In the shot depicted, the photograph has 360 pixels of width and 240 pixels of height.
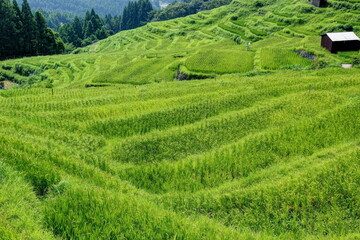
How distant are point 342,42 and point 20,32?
92.9m

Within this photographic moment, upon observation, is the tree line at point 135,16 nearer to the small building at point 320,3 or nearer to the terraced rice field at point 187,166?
the small building at point 320,3

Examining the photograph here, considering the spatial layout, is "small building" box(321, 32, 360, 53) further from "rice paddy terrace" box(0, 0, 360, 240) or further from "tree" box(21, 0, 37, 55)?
"tree" box(21, 0, 37, 55)

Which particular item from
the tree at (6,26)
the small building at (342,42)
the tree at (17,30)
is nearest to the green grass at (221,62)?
the small building at (342,42)

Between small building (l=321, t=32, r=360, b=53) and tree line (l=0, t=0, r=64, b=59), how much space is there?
88528mm

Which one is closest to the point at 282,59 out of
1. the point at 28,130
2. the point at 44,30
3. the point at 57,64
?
the point at 28,130

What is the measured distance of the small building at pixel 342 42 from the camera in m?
47.0

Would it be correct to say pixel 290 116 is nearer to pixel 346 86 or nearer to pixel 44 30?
pixel 346 86

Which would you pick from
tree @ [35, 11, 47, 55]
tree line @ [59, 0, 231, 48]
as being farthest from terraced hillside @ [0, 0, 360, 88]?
tree line @ [59, 0, 231, 48]

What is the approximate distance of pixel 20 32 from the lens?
92375 mm

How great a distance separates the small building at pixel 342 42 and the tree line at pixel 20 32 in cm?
8853

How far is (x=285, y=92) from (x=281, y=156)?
10.3m

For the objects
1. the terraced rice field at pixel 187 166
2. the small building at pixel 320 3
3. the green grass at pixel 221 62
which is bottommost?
the terraced rice field at pixel 187 166

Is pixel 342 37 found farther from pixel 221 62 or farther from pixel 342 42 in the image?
pixel 221 62

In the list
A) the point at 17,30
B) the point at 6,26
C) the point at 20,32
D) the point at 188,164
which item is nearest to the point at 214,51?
the point at 188,164
